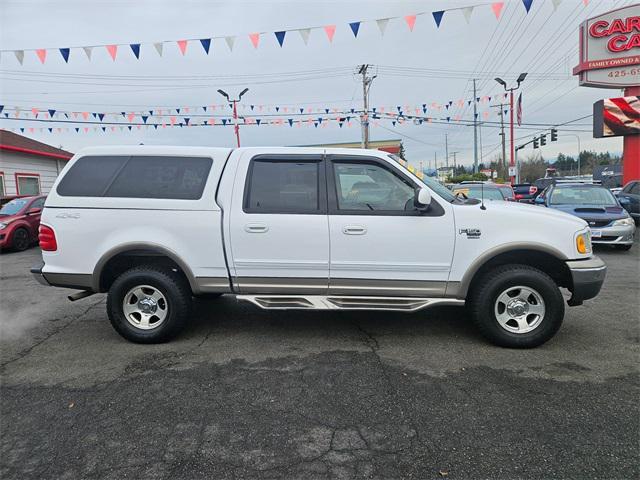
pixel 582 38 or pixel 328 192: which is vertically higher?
pixel 582 38

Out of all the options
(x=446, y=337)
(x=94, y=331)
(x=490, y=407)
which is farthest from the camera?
(x=94, y=331)

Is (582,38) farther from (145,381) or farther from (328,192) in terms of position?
(145,381)

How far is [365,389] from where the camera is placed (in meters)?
3.38

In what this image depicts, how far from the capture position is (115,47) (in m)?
10.8

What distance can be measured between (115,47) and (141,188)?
27.7 ft

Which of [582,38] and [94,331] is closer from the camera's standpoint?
[94,331]

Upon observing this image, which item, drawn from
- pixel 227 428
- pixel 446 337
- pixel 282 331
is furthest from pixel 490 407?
pixel 282 331

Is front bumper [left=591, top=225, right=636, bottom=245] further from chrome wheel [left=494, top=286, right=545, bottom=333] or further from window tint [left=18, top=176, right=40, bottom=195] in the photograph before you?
window tint [left=18, top=176, right=40, bottom=195]

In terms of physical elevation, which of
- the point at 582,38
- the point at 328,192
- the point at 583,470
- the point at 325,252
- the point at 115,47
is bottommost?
the point at 583,470

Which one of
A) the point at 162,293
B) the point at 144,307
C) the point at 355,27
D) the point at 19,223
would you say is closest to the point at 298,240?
the point at 162,293

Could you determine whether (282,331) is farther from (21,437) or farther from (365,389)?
(21,437)

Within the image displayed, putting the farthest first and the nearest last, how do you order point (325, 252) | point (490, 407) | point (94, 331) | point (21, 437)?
point (94, 331), point (325, 252), point (490, 407), point (21, 437)

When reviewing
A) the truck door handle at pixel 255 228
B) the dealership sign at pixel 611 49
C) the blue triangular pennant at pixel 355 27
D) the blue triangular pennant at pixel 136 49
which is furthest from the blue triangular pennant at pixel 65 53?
the dealership sign at pixel 611 49

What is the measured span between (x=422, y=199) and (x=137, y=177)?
9.45 ft
